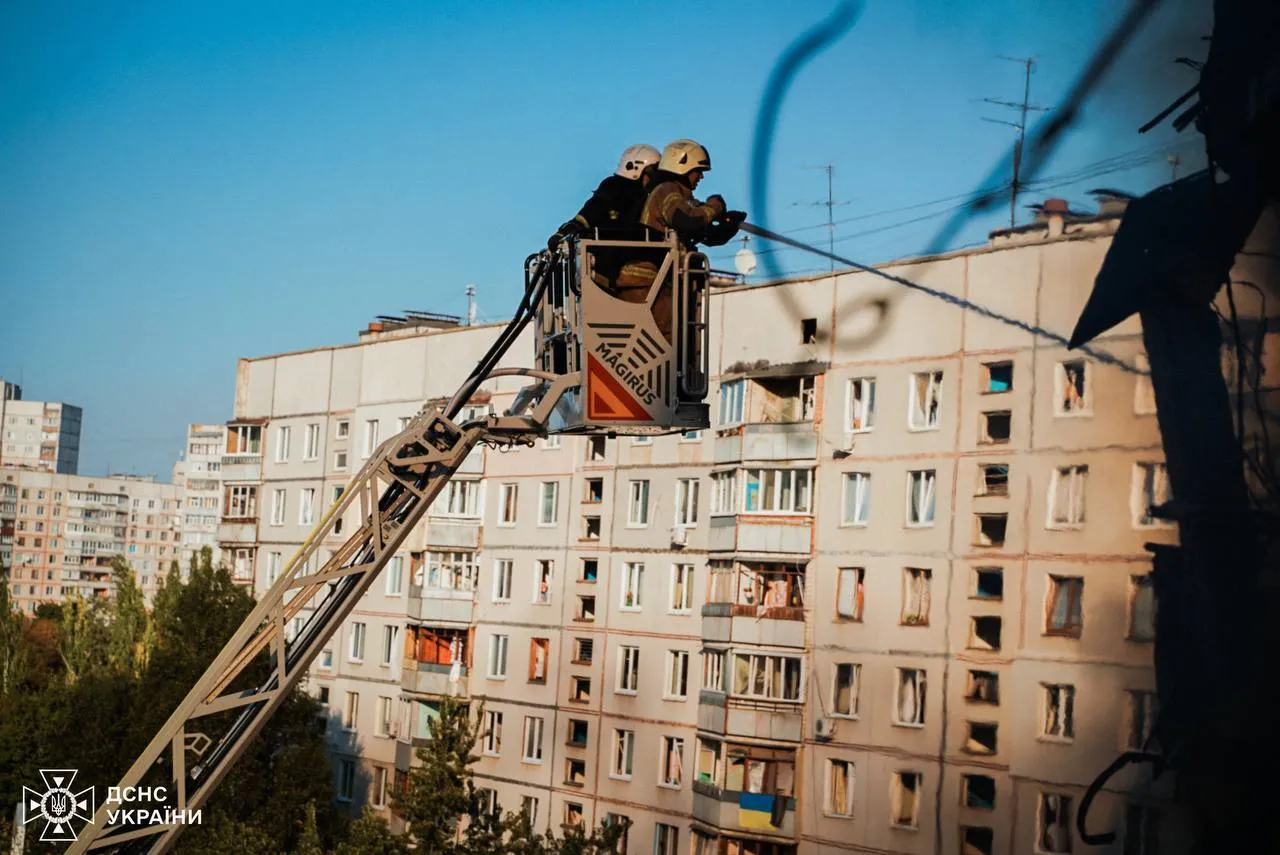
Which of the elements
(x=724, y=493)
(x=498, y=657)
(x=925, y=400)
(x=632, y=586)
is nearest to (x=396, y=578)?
(x=498, y=657)

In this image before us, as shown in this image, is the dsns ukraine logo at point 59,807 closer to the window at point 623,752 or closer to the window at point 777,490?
the window at point 623,752

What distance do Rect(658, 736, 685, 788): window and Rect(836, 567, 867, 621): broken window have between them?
5.52 meters

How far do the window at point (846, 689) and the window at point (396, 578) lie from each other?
54.1 feet

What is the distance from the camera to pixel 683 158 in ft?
41.8

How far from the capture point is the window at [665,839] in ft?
96.4

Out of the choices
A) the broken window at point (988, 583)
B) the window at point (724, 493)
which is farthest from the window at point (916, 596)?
the window at point (724, 493)

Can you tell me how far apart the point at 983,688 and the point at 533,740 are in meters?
14.5

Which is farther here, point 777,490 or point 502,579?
point 502,579

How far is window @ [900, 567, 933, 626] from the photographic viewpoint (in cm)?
2309

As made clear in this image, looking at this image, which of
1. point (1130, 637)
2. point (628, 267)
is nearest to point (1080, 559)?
point (1130, 637)

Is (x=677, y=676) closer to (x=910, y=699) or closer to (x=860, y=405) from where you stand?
(x=860, y=405)

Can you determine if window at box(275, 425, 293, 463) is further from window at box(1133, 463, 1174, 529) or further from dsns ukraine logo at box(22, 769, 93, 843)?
window at box(1133, 463, 1174, 529)

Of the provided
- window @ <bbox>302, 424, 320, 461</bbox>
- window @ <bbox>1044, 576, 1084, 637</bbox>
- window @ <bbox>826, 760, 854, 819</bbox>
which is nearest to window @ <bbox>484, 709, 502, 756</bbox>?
window @ <bbox>826, 760, 854, 819</bbox>

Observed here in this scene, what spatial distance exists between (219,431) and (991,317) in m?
150
